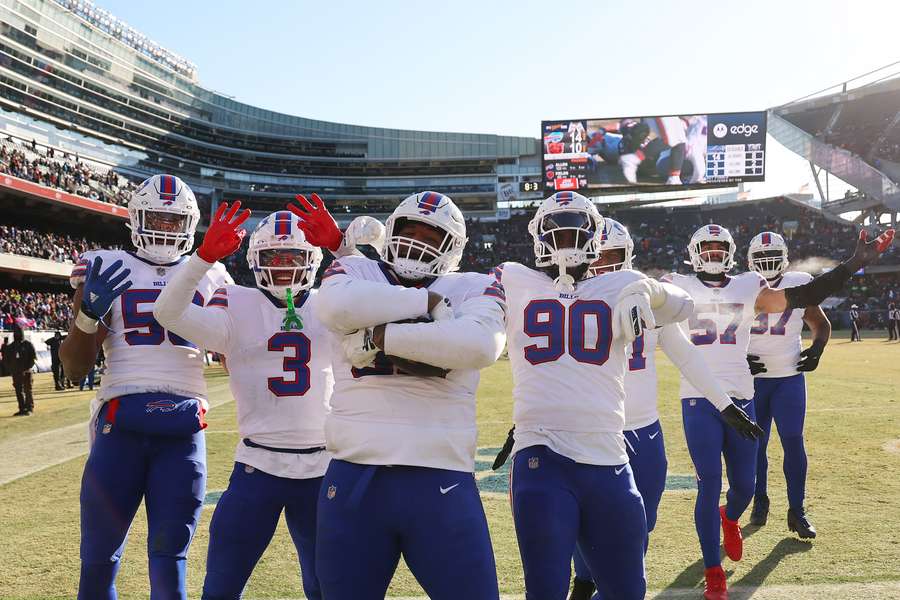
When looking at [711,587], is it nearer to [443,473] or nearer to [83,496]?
[443,473]

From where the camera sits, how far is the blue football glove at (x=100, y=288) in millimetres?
3516

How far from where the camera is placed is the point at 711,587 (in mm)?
4336

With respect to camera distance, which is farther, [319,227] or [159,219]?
[159,219]

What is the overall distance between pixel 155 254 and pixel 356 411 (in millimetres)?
1938

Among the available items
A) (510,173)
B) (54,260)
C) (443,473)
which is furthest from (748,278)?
(510,173)

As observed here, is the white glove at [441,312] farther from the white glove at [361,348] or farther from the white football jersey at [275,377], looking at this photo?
the white football jersey at [275,377]

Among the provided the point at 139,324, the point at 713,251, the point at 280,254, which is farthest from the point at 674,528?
the point at 139,324

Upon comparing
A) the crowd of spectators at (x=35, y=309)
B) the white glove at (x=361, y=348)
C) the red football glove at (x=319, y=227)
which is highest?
the red football glove at (x=319, y=227)

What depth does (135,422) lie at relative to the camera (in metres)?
3.56

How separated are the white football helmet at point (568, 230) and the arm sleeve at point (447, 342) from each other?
1000 millimetres

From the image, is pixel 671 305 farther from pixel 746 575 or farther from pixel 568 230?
pixel 746 575

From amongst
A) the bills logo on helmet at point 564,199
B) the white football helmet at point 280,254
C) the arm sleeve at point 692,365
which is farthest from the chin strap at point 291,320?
the arm sleeve at point 692,365

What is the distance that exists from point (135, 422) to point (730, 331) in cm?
395

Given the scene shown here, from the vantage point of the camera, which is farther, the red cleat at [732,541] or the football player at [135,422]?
the red cleat at [732,541]
